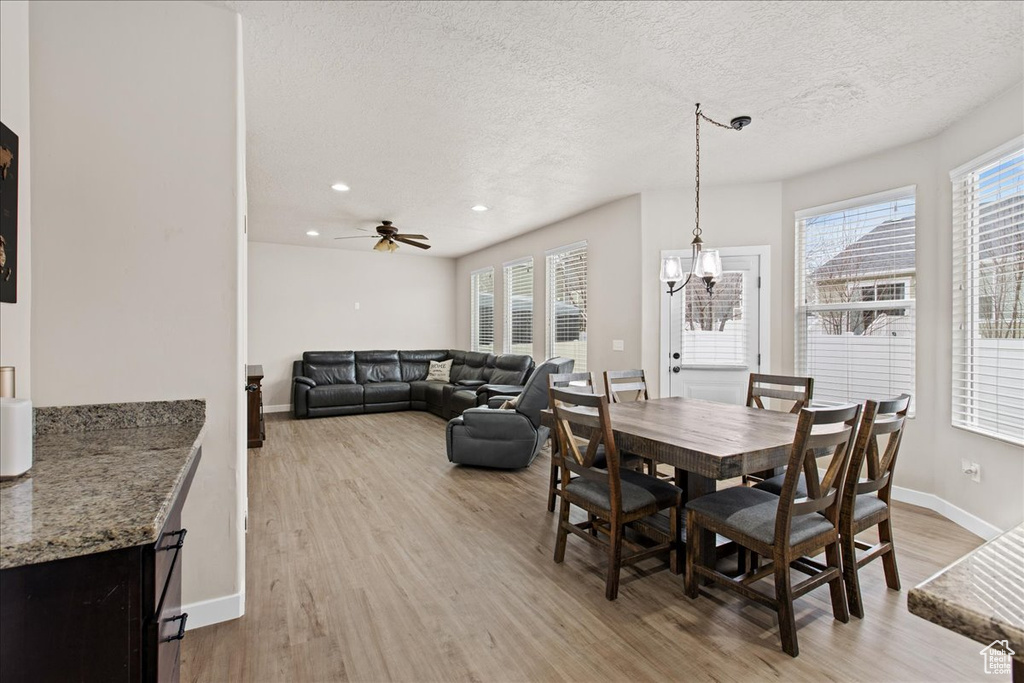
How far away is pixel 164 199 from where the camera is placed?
189 cm

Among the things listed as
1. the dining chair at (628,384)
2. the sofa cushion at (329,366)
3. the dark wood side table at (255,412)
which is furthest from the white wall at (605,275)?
the dark wood side table at (255,412)

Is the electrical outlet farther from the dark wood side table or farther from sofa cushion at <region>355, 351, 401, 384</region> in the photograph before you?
sofa cushion at <region>355, 351, 401, 384</region>

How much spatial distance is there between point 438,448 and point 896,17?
4662 millimetres

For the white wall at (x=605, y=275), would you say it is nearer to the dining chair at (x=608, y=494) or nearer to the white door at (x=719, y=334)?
the white door at (x=719, y=334)

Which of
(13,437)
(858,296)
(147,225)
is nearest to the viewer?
(13,437)

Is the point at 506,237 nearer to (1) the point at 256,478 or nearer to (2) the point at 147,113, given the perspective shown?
(1) the point at 256,478

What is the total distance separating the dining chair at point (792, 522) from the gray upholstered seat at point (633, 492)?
6.7 inches

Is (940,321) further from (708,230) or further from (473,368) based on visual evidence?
(473,368)

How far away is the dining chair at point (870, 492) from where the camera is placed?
1.96 meters

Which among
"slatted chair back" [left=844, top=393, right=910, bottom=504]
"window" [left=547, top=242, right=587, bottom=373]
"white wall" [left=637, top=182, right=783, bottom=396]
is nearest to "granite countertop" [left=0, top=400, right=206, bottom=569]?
"slatted chair back" [left=844, top=393, right=910, bottom=504]

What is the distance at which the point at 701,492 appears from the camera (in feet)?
8.04

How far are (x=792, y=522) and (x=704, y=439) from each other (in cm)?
46

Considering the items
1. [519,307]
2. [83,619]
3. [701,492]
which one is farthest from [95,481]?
[519,307]

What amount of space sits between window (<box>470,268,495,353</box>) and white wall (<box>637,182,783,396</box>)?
3.42m
